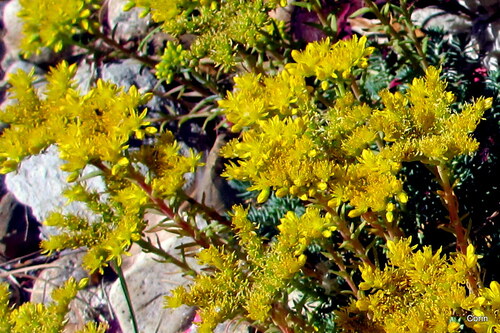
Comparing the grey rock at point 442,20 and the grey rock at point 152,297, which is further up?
the grey rock at point 442,20

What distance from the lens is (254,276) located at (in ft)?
4.25

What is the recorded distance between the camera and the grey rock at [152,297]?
2.47 meters

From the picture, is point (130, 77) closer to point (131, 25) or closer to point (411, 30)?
point (131, 25)

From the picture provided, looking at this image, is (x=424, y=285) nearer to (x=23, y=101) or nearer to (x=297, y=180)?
(x=297, y=180)

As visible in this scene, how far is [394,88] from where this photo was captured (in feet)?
7.80

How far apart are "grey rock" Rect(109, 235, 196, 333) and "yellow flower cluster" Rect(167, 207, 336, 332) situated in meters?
1.24

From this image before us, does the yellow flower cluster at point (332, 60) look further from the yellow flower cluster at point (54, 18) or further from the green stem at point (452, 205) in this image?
the yellow flower cluster at point (54, 18)

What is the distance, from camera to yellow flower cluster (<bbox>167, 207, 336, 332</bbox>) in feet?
3.95

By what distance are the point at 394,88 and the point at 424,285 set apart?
4.60 feet

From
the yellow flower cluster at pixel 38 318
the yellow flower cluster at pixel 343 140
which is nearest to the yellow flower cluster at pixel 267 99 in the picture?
the yellow flower cluster at pixel 343 140

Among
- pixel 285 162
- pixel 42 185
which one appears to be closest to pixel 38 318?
pixel 285 162

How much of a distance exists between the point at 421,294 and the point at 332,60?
22.1 inches

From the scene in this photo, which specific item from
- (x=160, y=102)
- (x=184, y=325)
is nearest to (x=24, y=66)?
(x=160, y=102)

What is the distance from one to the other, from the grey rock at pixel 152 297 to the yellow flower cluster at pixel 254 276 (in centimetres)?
124
